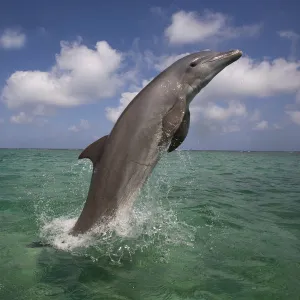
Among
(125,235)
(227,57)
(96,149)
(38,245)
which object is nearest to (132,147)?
(96,149)

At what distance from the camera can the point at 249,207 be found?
32.7 feet

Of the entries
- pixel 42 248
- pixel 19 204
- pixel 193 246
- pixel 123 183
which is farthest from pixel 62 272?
pixel 19 204

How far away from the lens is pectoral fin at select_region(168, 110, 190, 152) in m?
5.89

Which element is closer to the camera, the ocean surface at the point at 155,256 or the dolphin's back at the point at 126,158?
the ocean surface at the point at 155,256

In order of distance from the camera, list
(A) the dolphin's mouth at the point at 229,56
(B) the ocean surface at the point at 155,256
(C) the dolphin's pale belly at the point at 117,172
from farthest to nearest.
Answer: (A) the dolphin's mouth at the point at 229,56 → (C) the dolphin's pale belly at the point at 117,172 → (B) the ocean surface at the point at 155,256

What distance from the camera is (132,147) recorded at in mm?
5609

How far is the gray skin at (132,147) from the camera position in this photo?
5594 mm

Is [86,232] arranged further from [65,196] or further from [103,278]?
[65,196]

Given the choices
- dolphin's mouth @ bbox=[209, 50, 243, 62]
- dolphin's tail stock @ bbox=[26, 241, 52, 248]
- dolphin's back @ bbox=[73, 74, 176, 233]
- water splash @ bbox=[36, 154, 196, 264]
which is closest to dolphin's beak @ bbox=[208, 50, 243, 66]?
dolphin's mouth @ bbox=[209, 50, 243, 62]

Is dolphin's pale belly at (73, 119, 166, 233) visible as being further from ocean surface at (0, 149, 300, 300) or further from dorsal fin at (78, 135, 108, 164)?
ocean surface at (0, 149, 300, 300)

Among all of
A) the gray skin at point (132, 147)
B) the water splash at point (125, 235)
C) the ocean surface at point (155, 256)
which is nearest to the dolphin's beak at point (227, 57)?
the gray skin at point (132, 147)

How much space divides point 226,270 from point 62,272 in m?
2.35

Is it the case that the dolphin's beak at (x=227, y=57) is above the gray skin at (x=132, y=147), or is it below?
above

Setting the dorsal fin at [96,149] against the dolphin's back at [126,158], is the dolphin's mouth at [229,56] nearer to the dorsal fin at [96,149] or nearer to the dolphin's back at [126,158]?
the dolphin's back at [126,158]
